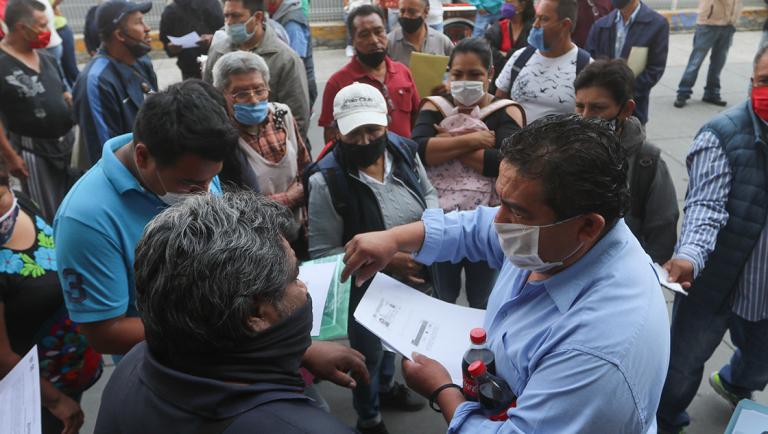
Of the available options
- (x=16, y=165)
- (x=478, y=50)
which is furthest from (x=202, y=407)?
(x=16, y=165)

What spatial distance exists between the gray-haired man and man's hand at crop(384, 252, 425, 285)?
1291 mm

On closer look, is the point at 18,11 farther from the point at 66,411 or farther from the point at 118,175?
the point at 66,411

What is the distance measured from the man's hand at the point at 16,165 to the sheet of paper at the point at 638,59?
4854mm

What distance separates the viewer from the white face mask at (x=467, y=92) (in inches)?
122

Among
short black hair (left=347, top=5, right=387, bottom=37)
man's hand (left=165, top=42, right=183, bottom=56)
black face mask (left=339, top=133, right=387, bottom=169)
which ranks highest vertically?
short black hair (left=347, top=5, right=387, bottom=37)

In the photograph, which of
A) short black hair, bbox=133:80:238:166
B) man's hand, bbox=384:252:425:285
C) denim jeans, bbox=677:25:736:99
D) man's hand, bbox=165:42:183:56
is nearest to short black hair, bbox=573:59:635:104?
→ man's hand, bbox=384:252:425:285

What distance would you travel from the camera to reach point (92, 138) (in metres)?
3.57

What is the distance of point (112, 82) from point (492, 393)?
313cm

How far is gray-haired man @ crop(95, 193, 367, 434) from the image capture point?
1133mm

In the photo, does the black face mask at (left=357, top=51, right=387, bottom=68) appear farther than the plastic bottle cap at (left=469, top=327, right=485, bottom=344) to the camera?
Yes

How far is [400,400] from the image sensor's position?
3.26 meters

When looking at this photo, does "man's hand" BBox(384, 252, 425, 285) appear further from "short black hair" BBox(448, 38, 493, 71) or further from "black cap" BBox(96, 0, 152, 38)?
"black cap" BBox(96, 0, 152, 38)

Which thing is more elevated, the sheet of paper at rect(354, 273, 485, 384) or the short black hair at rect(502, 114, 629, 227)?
the short black hair at rect(502, 114, 629, 227)

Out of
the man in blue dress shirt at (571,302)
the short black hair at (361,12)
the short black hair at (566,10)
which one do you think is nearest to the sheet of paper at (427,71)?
the short black hair at (361,12)
